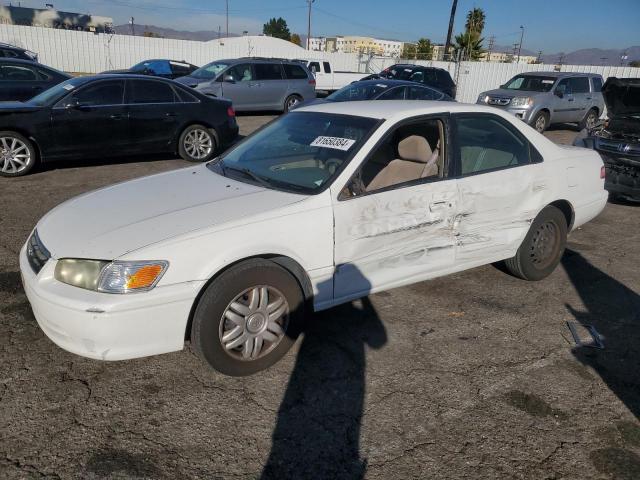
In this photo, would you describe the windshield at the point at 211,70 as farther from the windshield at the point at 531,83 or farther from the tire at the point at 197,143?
the windshield at the point at 531,83

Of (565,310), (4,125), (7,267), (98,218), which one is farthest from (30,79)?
(565,310)

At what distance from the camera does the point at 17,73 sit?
1016 centimetres

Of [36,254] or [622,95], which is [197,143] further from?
[622,95]

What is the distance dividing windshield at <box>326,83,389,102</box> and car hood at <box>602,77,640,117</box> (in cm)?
545

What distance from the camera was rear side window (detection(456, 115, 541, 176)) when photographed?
394 cm

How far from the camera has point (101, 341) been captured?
8.74 feet

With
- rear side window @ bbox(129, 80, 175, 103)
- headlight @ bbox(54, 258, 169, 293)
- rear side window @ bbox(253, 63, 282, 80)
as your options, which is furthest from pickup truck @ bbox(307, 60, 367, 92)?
headlight @ bbox(54, 258, 169, 293)

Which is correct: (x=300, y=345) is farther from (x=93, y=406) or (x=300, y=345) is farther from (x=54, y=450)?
(x=54, y=450)

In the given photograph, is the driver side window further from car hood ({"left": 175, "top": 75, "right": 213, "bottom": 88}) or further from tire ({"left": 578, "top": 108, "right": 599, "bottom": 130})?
tire ({"left": 578, "top": 108, "right": 599, "bottom": 130})

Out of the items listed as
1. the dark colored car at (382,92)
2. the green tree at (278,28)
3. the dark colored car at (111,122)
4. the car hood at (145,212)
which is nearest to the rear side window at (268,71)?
the dark colored car at (382,92)

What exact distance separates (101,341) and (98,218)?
2.76ft

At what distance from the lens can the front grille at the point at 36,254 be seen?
9.59 feet

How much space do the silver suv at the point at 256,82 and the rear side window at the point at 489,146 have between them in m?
12.3

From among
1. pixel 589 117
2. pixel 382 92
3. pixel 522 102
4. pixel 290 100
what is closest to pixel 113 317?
pixel 382 92
